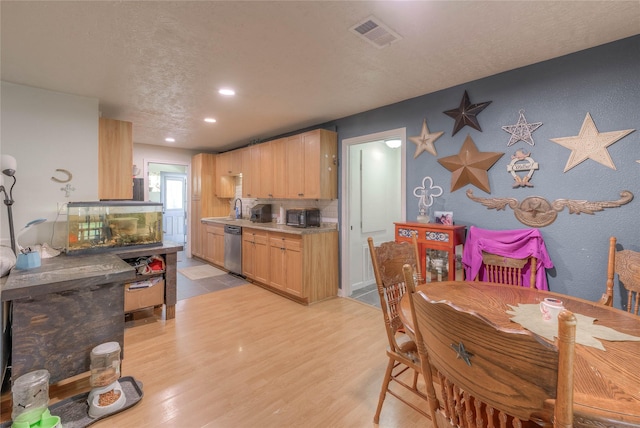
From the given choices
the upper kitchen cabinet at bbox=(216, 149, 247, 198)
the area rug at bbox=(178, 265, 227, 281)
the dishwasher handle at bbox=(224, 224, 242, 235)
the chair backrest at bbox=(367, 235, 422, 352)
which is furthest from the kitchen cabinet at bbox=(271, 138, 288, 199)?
the chair backrest at bbox=(367, 235, 422, 352)

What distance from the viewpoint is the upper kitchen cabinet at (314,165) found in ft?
12.6

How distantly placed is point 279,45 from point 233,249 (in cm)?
360

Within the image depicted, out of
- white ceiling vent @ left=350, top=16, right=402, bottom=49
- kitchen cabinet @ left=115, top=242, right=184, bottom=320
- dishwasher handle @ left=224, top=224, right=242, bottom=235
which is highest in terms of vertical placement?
white ceiling vent @ left=350, top=16, right=402, bottom=49

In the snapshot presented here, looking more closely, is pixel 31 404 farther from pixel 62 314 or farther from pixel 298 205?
pixel 298 205

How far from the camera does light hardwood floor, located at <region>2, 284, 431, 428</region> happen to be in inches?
70.4

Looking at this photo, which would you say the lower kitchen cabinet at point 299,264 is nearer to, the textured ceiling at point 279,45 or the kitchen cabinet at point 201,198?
the textured ceiling at point 279,45

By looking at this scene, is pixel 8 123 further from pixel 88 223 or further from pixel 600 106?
pixel 600 106

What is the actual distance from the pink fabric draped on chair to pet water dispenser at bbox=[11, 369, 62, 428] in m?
3.12

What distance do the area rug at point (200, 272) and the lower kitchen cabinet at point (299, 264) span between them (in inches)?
46.4

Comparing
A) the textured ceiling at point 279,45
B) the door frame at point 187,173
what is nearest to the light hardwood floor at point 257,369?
the textured ceiling at point 279,45

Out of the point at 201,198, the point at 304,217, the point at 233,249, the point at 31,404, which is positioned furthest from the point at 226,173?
the point at 31,404

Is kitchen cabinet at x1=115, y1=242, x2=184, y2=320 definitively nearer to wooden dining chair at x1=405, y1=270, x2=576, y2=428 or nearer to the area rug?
the area rug

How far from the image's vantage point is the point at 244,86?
9.23ft

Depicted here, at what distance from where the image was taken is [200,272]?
520cm
